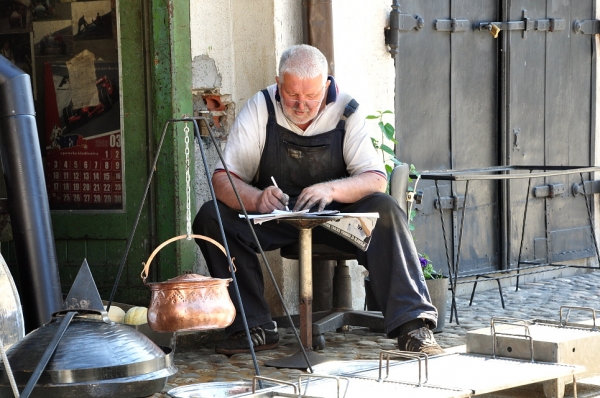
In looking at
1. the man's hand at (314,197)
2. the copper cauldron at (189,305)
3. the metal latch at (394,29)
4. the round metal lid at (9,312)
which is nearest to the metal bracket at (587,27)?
the metal latch at (394,29)

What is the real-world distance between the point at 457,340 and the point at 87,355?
3.10m

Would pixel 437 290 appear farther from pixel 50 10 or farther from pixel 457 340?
pixel 50 10

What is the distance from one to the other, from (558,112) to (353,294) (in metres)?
2.77

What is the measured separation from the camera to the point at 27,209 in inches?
203

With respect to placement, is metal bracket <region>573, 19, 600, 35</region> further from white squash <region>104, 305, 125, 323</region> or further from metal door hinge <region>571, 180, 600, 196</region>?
white squash <region>104, 305, 125, 323</region>

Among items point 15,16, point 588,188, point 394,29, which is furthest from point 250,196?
point 588,188

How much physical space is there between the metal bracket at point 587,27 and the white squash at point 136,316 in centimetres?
474

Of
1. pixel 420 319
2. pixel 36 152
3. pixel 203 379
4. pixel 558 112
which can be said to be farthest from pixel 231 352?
pixel 558 112

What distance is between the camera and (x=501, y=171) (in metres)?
7.93

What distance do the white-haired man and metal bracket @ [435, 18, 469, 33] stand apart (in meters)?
1.99

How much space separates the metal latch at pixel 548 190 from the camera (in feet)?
27.2

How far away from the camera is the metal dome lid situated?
10.0ft

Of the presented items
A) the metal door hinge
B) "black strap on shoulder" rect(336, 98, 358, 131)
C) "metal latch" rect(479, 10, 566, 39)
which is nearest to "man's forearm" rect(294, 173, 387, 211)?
"black strap on shoulder" rect(336, 98, 358, 131)

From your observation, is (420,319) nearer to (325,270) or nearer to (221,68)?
(325,270)
